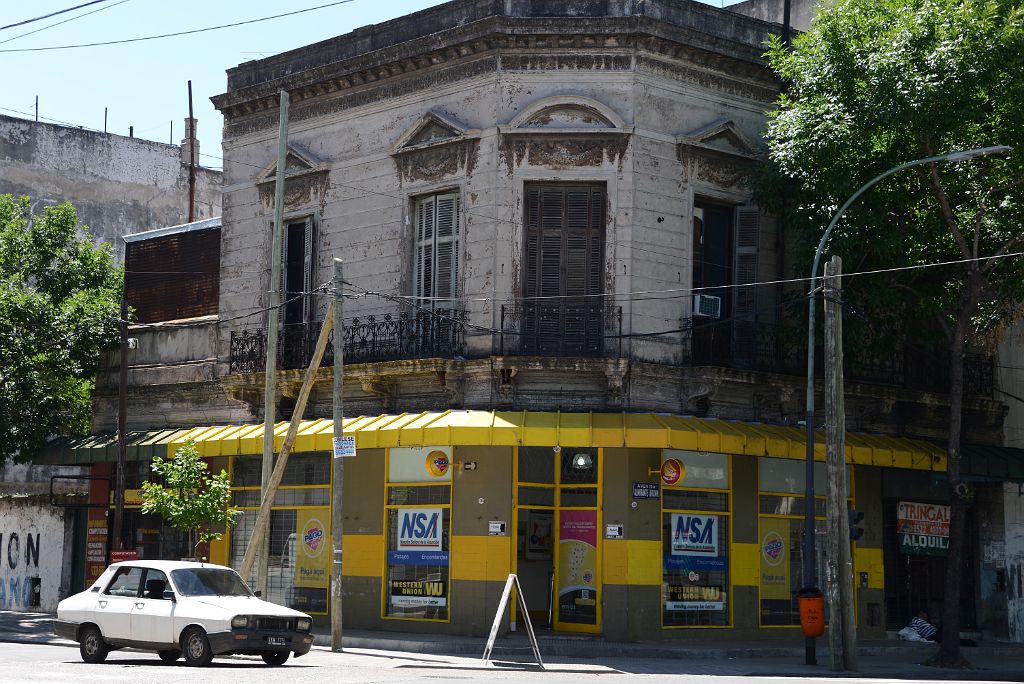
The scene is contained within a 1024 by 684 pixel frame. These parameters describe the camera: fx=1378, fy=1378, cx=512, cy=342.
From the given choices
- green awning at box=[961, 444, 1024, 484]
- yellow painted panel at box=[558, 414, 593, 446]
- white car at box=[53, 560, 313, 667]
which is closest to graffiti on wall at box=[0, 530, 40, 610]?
white car at box=[53, 560, 313, 667]

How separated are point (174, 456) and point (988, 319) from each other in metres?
16.1

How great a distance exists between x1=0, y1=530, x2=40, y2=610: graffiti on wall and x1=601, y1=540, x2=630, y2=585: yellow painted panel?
1609 cm

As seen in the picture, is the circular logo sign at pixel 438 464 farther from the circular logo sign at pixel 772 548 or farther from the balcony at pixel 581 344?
the circular logo sign at pixel 772 548

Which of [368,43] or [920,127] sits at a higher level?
[368,43]

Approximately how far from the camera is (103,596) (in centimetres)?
1933

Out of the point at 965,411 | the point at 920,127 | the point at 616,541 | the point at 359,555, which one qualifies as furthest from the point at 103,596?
the point at 965,411

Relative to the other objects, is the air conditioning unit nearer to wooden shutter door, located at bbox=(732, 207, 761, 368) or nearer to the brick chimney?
wooden shutter door, located at bbox=(732, 207, 761, 368)

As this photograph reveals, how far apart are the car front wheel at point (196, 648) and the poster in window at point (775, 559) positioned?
1167cm

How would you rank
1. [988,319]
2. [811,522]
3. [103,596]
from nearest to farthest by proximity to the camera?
[103,596] → [811,522] → [988,319]

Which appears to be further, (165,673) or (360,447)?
(360,447)

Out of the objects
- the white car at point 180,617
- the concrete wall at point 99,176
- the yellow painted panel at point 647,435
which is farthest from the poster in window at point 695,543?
the concrete wall at point 99,176

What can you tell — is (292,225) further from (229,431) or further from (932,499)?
(932,499)

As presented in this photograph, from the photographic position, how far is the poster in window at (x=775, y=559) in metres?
26.0

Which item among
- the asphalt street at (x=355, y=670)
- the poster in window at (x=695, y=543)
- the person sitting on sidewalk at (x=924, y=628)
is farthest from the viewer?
the person sitting on sidewalk at (x=924, y=628)
